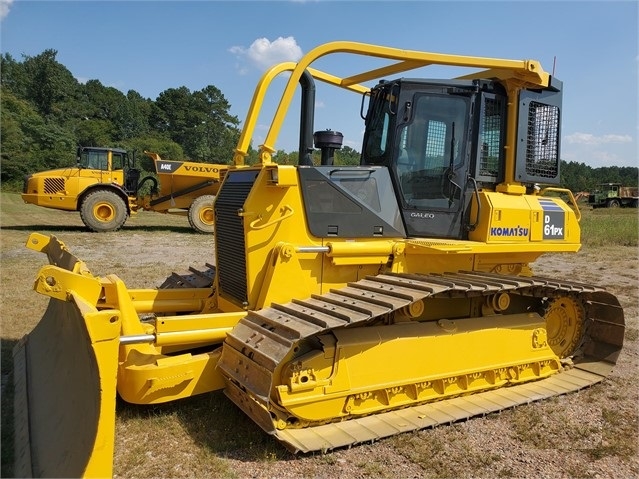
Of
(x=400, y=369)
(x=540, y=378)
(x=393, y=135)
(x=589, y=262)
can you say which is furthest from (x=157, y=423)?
(x=589, y=262)

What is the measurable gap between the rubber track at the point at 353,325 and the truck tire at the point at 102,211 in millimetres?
14341

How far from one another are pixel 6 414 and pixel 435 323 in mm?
3699

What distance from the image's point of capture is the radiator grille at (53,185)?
16.9m

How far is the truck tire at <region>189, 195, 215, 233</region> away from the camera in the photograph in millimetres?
17609

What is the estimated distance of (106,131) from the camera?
68.3 metres

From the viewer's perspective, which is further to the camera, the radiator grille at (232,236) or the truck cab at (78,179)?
the truck cab at (78,179)

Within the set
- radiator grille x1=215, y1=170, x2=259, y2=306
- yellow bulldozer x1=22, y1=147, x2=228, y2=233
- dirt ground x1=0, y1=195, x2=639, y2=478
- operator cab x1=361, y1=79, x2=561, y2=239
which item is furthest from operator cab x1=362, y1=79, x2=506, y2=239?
yellow bulldozer x1=22, y1=147, x2=228, y2=233

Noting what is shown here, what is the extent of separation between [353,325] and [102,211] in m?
14.8

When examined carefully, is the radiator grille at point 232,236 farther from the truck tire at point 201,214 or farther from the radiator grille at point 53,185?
the radiator grille at point 53,185

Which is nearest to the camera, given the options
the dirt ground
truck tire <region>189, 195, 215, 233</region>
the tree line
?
the dirt ground

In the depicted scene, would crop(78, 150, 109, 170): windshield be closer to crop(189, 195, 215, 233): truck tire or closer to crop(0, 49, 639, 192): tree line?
crop(189, 195, 215, 233): truck tire

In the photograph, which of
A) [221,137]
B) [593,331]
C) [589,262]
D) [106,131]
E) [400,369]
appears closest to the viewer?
[400,369]

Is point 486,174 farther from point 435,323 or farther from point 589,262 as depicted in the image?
point 589,262

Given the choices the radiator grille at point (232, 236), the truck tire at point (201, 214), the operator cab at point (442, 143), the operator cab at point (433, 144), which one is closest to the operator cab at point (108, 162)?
the truck tire at point (201, 214)
